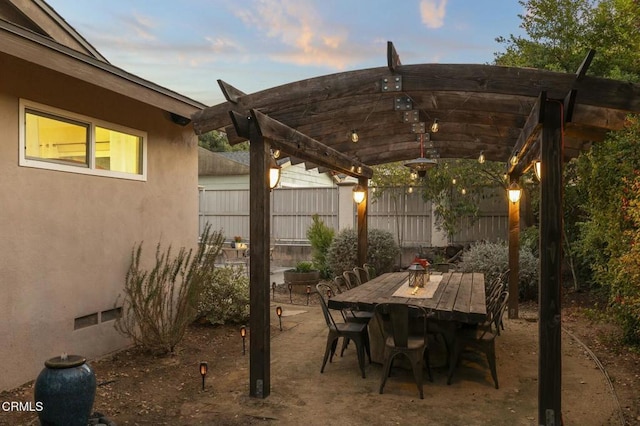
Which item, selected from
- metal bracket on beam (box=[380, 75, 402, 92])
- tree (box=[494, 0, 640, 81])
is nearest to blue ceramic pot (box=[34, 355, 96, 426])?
metal bracket on beam (box=[380, 75, 402, 92])

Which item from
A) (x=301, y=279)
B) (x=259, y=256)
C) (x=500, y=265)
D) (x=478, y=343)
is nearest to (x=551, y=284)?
(x=478, y=343)

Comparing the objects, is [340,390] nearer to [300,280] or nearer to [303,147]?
[303,147]

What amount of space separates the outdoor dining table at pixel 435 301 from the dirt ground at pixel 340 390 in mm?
331

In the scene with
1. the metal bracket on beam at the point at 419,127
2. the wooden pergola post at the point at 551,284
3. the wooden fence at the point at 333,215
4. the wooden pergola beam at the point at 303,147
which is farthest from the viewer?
the wooden fence at the point at 333,215

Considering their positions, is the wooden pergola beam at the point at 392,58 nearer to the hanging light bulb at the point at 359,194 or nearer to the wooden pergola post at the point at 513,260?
the wooden pergola post at the point at 513,260

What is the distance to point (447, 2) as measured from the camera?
9.79 m

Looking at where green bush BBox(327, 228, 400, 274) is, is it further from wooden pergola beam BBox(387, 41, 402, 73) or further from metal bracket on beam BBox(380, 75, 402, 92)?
wooden pergola beam BBox(387, 41, 402, 73)

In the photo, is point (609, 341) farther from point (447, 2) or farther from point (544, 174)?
point (447, 2)

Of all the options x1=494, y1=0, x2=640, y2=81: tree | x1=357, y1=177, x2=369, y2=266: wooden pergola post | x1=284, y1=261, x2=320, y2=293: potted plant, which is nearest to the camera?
x1=494, y1=0, x2=640, y2=81: tree

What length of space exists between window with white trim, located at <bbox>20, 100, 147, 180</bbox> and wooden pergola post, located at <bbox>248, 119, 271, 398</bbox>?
1.96 m

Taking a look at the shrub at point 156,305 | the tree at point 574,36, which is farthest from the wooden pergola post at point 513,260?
the shrub at point 156,305

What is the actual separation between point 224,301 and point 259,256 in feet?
8.98

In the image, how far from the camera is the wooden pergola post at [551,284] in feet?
12.2

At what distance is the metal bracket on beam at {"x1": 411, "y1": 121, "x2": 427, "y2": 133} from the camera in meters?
6.39
